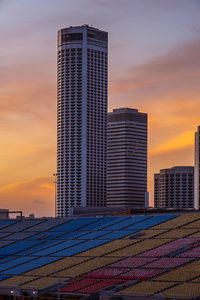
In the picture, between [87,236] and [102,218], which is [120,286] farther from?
[102,218]

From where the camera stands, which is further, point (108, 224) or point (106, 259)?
point (108, 224)

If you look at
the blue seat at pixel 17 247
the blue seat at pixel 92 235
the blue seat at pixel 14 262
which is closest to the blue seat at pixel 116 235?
the blue seat at pixel 92 235

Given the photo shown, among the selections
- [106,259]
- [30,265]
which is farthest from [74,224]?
[106,259]

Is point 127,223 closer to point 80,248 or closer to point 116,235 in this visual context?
point 116,235

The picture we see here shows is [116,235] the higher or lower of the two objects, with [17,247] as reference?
higher

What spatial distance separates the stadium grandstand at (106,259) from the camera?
55.7 m

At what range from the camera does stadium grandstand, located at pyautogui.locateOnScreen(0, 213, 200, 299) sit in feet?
183

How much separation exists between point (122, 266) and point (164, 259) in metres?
4.30

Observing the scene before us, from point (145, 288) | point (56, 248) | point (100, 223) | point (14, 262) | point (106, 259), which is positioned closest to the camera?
point (145, 288)

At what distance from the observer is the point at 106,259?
228 ft

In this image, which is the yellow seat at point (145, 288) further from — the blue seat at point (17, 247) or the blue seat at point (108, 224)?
the blue seat at point (17, 247)

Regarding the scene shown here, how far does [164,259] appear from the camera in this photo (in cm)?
6406

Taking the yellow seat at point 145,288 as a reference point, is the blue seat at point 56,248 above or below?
above

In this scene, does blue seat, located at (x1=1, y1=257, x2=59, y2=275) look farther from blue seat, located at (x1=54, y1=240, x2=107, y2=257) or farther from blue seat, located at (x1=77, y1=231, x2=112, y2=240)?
blue seat, located at (x1=77, y1=231, x2=112, y2=240)
